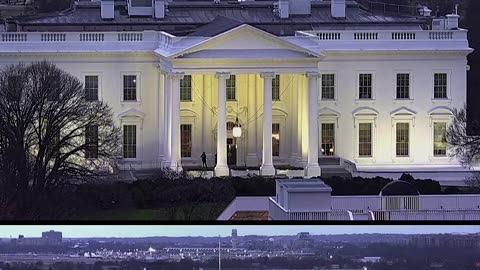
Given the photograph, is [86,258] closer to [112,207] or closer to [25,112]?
[112,207]

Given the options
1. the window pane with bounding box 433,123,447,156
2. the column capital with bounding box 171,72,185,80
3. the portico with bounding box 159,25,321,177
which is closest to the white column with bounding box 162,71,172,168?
the portico with bounding box 159,25,321,177

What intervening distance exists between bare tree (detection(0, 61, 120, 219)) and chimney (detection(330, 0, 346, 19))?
857 cm

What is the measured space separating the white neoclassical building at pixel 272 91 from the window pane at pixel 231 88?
39 millimetres

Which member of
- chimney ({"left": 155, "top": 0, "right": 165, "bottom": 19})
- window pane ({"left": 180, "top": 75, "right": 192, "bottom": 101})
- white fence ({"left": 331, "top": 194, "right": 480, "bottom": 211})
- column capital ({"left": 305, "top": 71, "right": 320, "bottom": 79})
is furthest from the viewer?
chimney ({"left": 155, "top": 0, "right": 165, "bottom": 19})

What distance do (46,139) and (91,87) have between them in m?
7.82

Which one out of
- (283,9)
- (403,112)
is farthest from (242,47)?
(283,9)

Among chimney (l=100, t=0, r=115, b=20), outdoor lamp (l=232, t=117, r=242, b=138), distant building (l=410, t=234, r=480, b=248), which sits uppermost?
chimney (l=100, t=0, r=115, b=20)

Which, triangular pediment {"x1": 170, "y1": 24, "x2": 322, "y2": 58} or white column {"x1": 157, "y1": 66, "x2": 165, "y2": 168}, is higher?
triangular pediment {"x1": 170, "y1": 24, "x2": 322, "y2": 58}

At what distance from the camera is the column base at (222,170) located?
5070cm

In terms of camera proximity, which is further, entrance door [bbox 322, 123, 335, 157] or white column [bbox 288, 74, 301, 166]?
entrance door [bbox 322, 123, 335, 157]

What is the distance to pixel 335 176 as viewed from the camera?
49.6 metres

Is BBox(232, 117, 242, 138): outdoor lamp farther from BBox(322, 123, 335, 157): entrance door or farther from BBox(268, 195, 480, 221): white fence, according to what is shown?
BBox(268, 195, 480, 221): white fence

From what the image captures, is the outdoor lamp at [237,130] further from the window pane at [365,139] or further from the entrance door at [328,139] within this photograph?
the window pane at [365,139]

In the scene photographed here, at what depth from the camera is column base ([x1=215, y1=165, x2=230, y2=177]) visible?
166 feet
